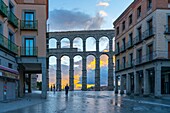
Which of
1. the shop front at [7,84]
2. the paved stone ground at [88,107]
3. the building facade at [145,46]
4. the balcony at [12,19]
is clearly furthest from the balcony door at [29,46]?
the building facade at [145,46]

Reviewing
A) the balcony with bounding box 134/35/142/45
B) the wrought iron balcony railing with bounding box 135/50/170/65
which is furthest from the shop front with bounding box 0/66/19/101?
the balcony with bounding box 134/35/142/45

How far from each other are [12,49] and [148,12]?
57.8 ft

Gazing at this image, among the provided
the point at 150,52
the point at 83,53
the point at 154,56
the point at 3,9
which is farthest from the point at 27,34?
the point at 83,53

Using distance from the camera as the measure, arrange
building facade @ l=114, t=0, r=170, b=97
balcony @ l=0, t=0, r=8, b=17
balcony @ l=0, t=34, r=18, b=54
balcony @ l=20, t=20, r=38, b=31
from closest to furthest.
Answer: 1. balcony @ l=0, t=0, r=8, b=17
2. balcony @ l=0, t=34, r=18, b=54
3. balcony @ l=20, t=20, r=38, b=31
4. building facade @ l=114, t=0, r=170, b=97

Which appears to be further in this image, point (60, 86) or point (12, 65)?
point (60, 86)

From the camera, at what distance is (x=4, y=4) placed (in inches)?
957

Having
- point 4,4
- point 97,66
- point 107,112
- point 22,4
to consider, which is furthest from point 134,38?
point 97,66

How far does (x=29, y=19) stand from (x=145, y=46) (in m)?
15.0

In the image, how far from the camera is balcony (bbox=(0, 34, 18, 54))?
23.8m

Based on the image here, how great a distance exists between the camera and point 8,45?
25891 millimetres

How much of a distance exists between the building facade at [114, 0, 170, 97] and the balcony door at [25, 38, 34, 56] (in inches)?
535

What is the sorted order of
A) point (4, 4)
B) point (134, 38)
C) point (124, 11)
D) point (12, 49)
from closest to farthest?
point (4, 4) → point (12, 49) → point (134, 38) → point (124, 11)

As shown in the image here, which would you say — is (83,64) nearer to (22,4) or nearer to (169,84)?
(169,84)

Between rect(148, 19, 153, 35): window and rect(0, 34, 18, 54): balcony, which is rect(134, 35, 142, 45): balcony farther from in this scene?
rect(0, 34, 18, 54): balcony
